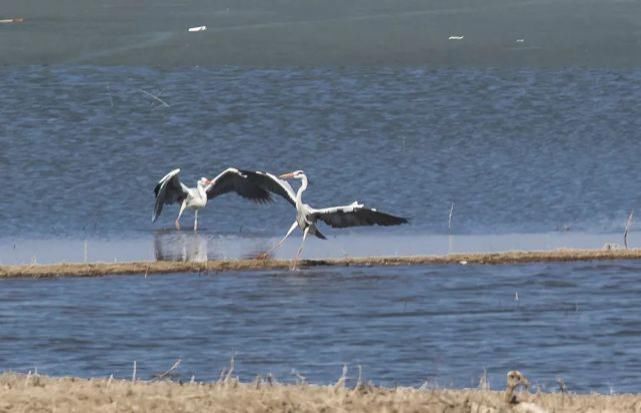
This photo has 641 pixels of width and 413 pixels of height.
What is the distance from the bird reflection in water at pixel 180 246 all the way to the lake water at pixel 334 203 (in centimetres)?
5

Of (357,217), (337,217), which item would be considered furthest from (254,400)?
(337,217)

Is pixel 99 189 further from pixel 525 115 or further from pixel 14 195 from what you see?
pixel 525 115

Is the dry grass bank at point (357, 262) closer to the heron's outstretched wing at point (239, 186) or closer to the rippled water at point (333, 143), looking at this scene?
the heron's outstretched wing at point (239, 186)

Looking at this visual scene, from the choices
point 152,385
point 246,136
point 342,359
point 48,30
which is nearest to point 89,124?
point 246,136

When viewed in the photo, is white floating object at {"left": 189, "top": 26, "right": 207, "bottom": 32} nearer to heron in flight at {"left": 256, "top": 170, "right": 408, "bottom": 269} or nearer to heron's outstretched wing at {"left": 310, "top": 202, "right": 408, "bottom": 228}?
heron in flight at {"left": 256, "top": 170, "right": 408, "bottom": 269}

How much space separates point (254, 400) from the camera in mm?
8086

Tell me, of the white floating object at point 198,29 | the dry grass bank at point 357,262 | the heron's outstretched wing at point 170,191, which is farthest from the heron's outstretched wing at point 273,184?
the white floating object at point 198,29

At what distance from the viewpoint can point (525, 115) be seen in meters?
27.2

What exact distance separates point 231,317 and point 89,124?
12.3 meters

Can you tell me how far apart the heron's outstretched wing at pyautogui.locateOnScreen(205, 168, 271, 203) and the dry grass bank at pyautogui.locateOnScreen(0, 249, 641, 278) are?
2289mm

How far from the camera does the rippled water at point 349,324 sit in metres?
12.3

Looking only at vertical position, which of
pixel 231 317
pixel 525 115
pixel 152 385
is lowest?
pixel 525 115

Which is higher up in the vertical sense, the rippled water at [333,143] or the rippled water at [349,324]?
the rippled water at [349,324]

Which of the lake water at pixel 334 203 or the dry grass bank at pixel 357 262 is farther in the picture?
the dry grass bank at pixel 357 262
